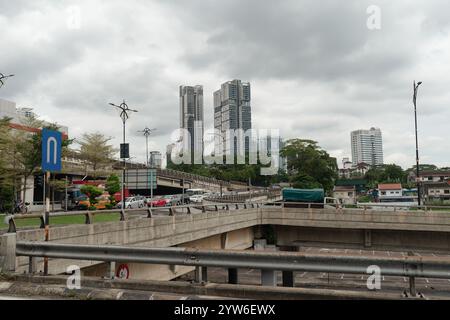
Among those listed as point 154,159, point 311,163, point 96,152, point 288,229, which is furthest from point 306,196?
point 154,159

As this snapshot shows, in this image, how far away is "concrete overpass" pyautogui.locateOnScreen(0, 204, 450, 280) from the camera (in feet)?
53.1

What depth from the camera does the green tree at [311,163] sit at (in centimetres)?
8794

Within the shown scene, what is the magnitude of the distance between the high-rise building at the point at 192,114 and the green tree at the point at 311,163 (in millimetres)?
23650

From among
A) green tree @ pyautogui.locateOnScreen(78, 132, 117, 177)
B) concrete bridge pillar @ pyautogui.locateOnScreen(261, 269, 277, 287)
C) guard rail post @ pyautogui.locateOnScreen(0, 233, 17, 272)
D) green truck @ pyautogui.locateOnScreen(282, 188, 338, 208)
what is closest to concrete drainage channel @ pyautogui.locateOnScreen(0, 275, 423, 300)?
concrete bridge pillar @ pyautogui.locateOnScreen(261, 269, 277, 287)

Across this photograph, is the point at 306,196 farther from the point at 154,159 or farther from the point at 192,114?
the point at 154,159

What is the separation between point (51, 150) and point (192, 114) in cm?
6941

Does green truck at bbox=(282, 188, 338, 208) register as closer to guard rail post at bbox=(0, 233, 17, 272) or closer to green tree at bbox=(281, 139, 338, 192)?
guard rail post at bbox=(0, 233, 17, 272)

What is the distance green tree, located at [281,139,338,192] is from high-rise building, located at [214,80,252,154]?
55.5 feet

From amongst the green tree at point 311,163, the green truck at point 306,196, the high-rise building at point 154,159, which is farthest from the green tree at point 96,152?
the green tree at point 311,163

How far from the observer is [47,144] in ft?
26.2

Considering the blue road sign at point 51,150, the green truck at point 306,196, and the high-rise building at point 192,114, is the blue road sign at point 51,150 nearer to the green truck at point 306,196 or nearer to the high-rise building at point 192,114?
the green truck at point 306,196

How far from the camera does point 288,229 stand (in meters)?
31.1
